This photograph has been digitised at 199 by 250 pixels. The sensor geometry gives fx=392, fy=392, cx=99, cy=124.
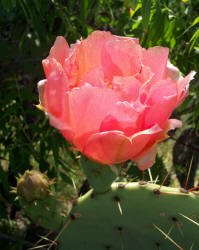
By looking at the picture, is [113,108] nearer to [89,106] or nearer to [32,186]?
[89,106]

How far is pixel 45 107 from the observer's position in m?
0.61

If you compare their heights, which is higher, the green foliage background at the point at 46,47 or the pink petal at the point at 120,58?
the pink petal at the point at 120,58

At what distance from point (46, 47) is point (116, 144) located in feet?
4.30

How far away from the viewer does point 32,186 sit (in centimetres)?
68

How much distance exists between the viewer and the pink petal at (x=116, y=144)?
1.86ft

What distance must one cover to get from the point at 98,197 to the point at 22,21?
1.53m

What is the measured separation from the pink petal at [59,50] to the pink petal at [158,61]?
14cm

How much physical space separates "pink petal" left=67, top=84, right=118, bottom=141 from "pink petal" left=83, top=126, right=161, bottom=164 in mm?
25

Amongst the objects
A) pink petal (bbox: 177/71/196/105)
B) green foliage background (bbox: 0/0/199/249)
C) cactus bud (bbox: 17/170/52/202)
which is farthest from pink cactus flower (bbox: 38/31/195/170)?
green foliage background (bbox: 0/0/199/249)

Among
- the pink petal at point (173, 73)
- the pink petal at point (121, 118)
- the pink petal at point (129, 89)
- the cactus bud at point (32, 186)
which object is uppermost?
the pink petal at point (173, 73)

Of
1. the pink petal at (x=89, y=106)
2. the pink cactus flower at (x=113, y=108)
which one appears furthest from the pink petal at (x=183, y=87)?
the pink petal at (x=89, y=106)

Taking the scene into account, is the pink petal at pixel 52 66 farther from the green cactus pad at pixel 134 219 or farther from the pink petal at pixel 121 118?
the green cactus pad at pixel 134 219

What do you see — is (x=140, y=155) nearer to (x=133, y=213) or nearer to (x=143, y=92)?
(x=143, y=92)

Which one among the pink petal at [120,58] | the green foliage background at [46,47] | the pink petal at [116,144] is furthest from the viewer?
the green foliage background at [46,47]
